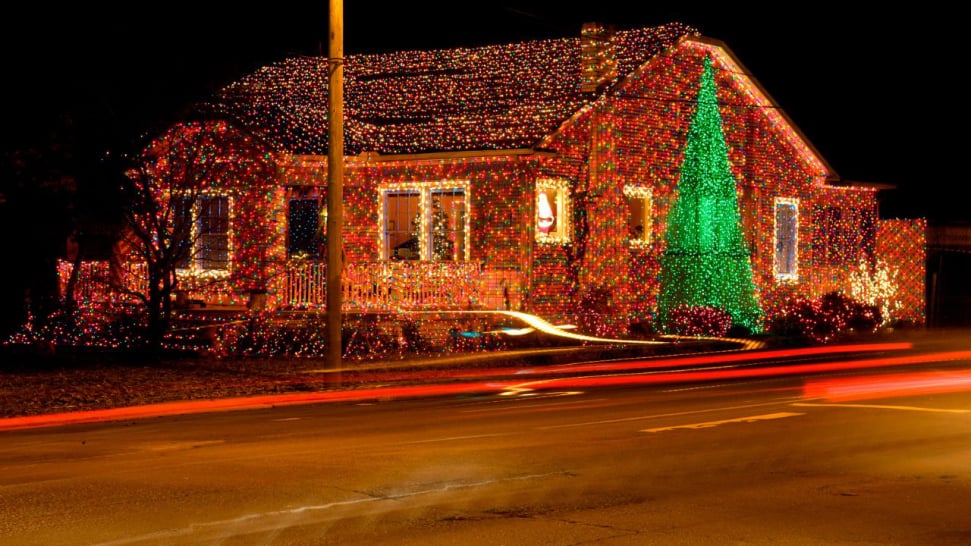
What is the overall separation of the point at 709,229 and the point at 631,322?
314 cm

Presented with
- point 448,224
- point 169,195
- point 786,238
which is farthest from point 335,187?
point 786,238

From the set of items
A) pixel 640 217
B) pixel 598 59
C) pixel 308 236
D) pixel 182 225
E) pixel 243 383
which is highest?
pixel 598 59

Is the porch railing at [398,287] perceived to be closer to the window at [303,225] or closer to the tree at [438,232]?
the tree at [438,232]

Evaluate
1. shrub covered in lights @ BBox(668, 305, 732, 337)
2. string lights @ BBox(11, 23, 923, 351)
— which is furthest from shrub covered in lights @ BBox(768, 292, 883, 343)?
shrub covered in lights @ BBox(668, 305, 732, 337)

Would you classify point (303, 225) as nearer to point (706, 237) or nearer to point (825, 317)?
point (706, 237)

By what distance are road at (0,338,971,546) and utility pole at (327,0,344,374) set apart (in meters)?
3.98

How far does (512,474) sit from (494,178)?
1798 centimetres

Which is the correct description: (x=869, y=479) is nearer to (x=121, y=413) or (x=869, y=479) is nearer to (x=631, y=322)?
(x=121, y=413)

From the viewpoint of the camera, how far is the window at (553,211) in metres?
30.5

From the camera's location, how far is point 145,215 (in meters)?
25.0

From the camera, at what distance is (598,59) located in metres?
31.2

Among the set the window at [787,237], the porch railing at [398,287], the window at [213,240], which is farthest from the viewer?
the window at [787,237]

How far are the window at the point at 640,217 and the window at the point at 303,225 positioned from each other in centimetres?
747

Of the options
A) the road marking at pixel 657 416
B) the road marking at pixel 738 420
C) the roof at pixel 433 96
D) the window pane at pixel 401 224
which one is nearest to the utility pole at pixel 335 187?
the roof at pixel 433 96
